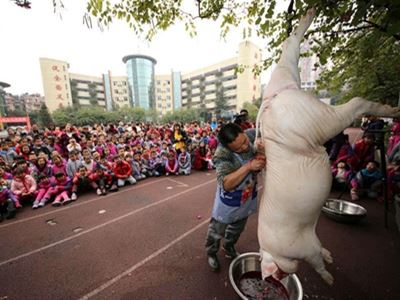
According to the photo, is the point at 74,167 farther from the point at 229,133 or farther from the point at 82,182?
the point at 229,133

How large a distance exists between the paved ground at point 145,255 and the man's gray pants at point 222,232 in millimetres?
392

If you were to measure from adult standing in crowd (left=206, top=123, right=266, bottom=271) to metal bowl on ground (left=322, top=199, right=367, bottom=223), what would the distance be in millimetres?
1873

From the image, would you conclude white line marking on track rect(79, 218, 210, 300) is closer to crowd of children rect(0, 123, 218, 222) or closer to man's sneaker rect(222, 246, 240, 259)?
man's sneaker rect(222, 246, 240, 259)

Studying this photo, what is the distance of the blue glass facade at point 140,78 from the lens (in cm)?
5891

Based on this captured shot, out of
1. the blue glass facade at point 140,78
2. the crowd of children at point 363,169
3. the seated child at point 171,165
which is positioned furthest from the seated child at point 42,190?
the blue glass facade at point 140,78

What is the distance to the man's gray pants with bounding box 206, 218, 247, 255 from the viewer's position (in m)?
2.49

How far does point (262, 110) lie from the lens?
41.4 inches

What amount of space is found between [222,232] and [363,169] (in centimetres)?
473

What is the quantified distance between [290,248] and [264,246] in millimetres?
148

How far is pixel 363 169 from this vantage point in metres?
4.98

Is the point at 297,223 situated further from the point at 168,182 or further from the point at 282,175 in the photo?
the point at 168,182

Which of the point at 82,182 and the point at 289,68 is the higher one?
the point at 289,68

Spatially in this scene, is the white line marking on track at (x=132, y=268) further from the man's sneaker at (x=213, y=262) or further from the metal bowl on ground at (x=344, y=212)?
the metal bowl on ground at (x=344, y=212)

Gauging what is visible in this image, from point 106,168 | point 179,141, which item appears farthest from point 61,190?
point 179,141
